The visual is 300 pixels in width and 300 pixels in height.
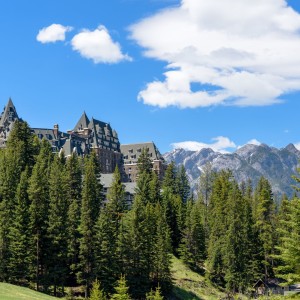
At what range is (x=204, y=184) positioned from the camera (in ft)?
485

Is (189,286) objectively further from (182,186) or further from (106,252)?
(182,186)

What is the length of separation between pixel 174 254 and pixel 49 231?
40.2 meters

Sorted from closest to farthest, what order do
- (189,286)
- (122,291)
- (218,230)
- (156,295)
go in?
(122,291)
(156,295)
(189,286)
(218,230)

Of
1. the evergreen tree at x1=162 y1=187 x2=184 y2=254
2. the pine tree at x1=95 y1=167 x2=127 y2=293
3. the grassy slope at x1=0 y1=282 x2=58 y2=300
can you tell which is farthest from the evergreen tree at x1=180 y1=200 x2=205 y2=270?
the grassy slope at x1=0 y1=282 x2=58 y2=300

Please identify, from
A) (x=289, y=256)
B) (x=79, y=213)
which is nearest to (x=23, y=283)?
(x=79, y=213)

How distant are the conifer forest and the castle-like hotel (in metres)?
58.4

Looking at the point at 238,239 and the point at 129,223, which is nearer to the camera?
the point at 129,223

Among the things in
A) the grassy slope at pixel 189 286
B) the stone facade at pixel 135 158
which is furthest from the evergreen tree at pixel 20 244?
the stone facade at pixel 135 158

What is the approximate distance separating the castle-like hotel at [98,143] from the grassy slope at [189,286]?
263 feet

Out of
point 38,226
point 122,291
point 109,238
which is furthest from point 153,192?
point 122,291

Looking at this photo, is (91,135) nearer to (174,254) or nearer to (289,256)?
(174,254)

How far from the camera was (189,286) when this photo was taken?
82812mm

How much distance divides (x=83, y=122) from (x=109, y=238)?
116463 mm

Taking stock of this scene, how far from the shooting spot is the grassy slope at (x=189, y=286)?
78562mm
